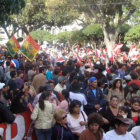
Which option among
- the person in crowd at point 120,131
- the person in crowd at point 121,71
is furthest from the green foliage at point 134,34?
the person in crowd at point 120,131

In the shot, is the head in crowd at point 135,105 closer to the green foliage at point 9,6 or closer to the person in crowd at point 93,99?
the person in crowd at point 93,99

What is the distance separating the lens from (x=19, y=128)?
5.01 metres

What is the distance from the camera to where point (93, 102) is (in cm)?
571

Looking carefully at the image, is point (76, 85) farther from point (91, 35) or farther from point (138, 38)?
point (91, 35)

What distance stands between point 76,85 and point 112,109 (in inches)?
46.8

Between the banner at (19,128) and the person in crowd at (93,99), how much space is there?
4.43ft

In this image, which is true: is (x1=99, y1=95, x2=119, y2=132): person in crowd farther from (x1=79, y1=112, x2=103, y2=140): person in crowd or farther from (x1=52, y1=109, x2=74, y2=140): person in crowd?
(x1=79, y1=112, x2=103, y2=140): person in crowd

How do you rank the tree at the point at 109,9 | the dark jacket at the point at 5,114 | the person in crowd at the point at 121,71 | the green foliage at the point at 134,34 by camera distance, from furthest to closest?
1. the green foliage at the point at 134,34
2. the tree at the point at 109,9
3. the person in crowd at the point at 121,71
4. the dark jacket at the point at 5,114

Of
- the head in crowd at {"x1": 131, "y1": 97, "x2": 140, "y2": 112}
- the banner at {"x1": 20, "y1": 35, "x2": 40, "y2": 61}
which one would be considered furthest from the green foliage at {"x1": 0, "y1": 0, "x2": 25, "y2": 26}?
the head in crowd at {"x1": 131, "y1": 97, "x2": 140, "y2": 112}

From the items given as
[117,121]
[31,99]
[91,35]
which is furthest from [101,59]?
[91,35]

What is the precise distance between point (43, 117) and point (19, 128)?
568 millimetres

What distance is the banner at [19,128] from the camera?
4.63m

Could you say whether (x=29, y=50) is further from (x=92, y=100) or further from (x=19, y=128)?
(x=19, y=128)

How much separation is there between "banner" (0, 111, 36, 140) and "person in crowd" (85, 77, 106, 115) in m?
1.35
